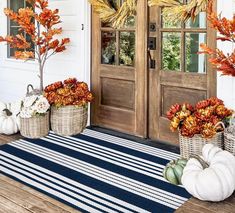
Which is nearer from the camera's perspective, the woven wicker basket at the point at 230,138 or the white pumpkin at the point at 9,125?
the woven wicker basket at the point at 230,138

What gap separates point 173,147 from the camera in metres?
3.80

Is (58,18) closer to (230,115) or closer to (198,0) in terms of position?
(198,0)

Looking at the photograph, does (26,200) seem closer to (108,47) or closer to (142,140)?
(142,140)

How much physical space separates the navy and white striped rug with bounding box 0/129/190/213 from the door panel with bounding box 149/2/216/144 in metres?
0.36

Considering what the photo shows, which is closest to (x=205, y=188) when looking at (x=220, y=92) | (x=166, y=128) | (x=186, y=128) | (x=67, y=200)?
(x=186, y=128)

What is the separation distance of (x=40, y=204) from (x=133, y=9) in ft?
7.66

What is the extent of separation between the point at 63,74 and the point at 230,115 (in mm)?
2318

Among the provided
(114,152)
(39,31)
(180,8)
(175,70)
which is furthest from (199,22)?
(39,31)

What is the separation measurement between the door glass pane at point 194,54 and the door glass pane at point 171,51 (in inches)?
3.9

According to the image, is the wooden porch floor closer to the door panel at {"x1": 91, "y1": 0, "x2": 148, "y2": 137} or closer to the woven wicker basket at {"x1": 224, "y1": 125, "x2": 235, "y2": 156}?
the woven wicker basket at {"x1": 224, "y1": 125, "x2": 235, "y2": 156}

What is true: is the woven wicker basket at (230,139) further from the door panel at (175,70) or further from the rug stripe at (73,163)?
the rug stripe at (73,163)

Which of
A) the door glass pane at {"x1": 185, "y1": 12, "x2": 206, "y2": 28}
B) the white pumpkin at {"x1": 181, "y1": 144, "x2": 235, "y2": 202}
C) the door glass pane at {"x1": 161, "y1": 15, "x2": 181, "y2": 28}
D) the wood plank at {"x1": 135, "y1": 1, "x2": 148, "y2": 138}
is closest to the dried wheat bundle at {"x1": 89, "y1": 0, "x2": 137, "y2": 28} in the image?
the wood plank at {"x1": 135, "y1": 1, "x2": 148, "y2": 138}

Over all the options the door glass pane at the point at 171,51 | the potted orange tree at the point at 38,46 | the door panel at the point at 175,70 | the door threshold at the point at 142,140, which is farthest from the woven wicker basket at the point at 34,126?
the door glass pane at the point at 171,51

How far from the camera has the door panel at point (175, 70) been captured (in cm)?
354
